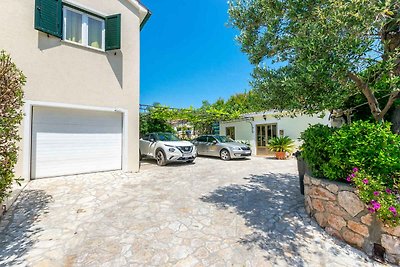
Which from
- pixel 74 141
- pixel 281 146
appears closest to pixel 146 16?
pixel 74 141

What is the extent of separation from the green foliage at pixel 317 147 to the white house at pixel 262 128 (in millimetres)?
9798

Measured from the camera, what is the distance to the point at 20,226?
12.3 ft

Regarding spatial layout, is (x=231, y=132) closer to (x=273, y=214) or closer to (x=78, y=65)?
(x=78, y=65)

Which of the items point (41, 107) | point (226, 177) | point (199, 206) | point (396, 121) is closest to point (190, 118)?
point (226, 177)

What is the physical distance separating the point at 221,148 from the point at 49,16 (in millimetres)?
10069

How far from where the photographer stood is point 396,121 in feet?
13.6

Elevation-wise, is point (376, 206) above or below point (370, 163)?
below

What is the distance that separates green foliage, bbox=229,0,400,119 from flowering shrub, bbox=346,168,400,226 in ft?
4.01

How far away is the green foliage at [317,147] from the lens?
3.88 meters

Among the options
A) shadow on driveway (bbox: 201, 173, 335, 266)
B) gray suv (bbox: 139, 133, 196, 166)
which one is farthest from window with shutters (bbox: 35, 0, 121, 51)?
shadow on driveway (bbox: 201, 173, 335, 266)

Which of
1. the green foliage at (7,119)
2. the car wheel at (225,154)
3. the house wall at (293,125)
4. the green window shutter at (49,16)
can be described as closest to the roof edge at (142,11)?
the green window shutter at (49,16)

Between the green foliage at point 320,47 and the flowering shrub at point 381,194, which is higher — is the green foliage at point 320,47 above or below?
above

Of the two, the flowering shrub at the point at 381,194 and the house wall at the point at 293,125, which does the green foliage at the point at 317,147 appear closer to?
the flowering shrub at the point at 381,194

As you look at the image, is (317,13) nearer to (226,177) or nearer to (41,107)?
(226,177)
